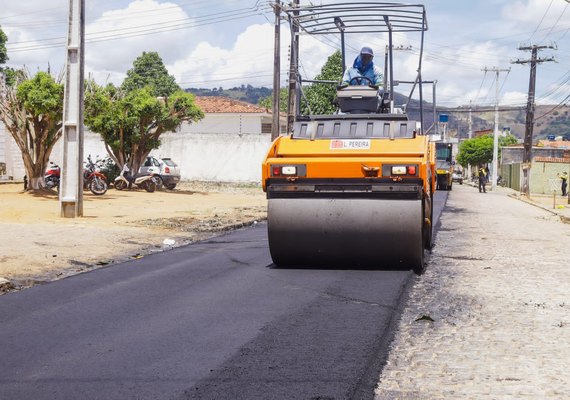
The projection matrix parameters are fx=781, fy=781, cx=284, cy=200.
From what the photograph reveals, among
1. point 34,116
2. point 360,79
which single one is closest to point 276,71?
point 34,116

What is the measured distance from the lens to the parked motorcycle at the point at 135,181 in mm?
32312

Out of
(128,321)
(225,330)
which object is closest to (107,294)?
(128,321)

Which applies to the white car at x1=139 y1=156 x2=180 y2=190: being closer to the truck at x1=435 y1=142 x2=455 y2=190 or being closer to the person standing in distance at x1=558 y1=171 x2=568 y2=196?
the truck at x1=435 y1=142 x2=455 y2=190

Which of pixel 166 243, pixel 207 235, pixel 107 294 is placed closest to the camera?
pixel 107 294

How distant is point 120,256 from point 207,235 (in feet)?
13.8

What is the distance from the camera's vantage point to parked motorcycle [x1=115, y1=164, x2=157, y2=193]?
32312 millimetres

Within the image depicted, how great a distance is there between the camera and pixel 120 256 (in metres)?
12.7

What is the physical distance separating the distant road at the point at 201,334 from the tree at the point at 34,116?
14.7 meters

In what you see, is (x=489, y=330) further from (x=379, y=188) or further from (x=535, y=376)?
(x=379, y=188)

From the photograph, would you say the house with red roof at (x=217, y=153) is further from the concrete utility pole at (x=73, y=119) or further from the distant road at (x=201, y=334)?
the distant road at (x=201, y=334)

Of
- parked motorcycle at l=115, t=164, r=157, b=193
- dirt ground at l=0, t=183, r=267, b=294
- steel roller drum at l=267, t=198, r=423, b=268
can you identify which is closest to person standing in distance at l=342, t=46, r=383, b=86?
steel roller drum at l=267, t=198, r=423, b=268

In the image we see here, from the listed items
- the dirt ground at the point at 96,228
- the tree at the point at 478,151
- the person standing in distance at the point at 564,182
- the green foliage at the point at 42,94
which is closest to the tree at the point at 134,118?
the dirt ground at the point at 96,228

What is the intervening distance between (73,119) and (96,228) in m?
3.46

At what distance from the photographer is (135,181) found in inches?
1278
